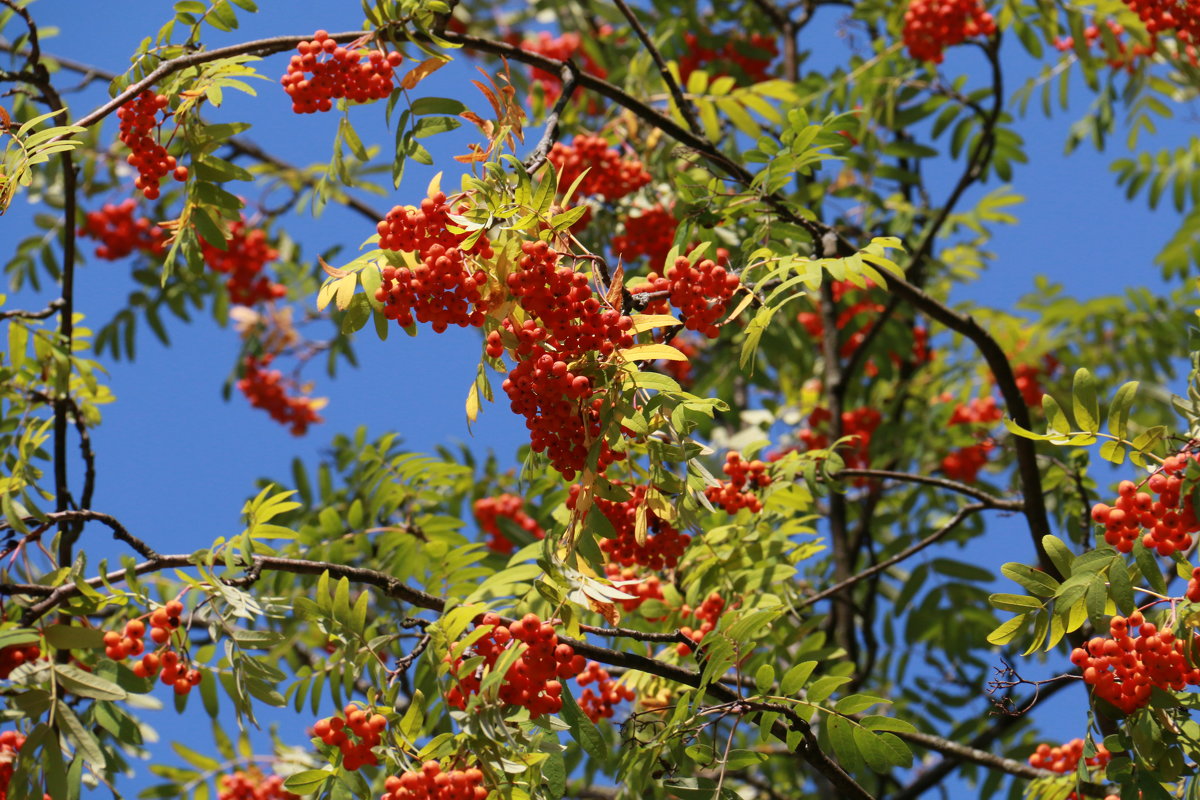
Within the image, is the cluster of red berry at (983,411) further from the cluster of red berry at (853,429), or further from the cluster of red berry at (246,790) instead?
the cluster of red berry at (246,790)

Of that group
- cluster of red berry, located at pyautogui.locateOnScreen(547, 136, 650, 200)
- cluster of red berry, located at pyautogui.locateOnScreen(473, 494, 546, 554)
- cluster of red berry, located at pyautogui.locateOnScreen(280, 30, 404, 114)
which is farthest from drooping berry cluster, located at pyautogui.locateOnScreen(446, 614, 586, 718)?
cluster of red berry, located at pyautogui.locateOnScreen(473, 494, 546, 554)

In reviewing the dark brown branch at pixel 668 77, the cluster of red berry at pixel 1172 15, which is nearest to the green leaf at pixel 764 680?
the dark brown branch at pixel 668 77

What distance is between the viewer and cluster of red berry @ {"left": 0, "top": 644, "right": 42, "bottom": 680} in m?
2.89

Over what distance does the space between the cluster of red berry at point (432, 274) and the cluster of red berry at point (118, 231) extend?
439cm

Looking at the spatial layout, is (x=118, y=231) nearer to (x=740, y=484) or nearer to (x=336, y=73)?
(x=336, y=73)

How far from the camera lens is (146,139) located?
10.2 ft

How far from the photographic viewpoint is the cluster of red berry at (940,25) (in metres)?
4.94

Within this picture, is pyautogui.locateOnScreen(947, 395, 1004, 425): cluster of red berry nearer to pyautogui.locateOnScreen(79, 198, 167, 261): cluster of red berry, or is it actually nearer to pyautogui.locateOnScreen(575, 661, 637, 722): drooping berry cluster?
pyautogui.locateOnScreen(575, 661, 637, 722): drooping berry cluster

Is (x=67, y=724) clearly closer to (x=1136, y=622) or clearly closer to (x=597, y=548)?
(x=597, y=548)

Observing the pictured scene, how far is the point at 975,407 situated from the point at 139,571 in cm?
547

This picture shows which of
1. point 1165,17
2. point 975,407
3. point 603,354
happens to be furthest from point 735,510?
point 975,407

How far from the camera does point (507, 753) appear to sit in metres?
2.26

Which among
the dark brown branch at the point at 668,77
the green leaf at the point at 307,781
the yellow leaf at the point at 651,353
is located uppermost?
the dark brown branch at the point at 668,77

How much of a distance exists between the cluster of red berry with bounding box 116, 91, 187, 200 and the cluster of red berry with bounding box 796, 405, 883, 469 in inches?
138
